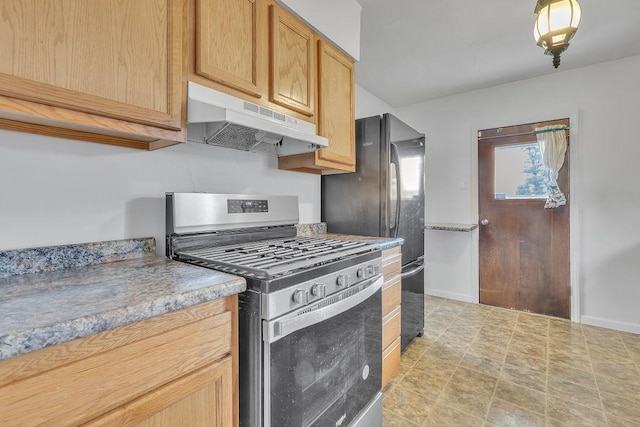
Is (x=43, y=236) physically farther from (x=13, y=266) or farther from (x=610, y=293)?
(x=610, y=293)

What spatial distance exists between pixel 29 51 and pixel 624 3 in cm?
324

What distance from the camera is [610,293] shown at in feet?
9.27

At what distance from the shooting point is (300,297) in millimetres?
1019

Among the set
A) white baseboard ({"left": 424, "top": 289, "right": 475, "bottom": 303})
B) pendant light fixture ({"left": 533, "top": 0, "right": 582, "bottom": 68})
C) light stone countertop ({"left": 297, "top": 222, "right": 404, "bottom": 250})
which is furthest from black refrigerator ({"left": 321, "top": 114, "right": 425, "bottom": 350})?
white baseboard ({"left": 424, "top": 289, "right": 475, "bottom": 303})

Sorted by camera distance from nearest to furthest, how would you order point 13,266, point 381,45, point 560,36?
point 13,266 < point 560,36 < point 381,45

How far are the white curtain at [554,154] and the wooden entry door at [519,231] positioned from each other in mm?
56

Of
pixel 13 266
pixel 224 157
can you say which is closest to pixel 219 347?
pixel 13 266

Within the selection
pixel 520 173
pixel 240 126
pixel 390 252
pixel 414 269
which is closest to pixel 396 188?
pixel 390 252

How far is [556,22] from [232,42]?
154 cm

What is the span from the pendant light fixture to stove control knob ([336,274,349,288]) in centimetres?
154

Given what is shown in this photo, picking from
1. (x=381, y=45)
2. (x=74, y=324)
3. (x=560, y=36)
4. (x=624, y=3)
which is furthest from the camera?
(x=381, y=45)

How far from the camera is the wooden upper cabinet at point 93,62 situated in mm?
797

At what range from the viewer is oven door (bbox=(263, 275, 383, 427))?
959 millimetres

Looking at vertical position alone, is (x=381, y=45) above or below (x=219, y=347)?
above
